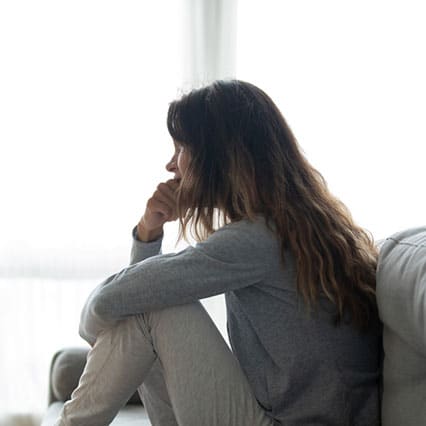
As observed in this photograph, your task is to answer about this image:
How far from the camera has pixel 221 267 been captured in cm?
159

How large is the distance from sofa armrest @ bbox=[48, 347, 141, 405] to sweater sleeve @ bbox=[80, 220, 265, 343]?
2.75 feet

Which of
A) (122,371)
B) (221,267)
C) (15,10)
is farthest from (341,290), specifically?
(15,10)

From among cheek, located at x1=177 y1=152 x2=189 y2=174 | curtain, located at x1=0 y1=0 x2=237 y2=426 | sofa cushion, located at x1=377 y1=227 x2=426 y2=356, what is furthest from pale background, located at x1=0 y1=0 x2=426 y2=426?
sofa cushion, located at x1=377 y1=227 x2=426 y2=356

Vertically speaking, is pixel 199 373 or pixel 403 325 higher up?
pixel 403 325

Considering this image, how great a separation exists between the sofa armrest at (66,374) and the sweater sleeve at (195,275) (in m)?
0.84

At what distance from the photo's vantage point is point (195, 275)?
1592mm

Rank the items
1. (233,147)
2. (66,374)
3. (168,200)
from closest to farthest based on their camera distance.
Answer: (233,147), (168,200), (66,374)

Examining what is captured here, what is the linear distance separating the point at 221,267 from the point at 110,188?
137 centimetres

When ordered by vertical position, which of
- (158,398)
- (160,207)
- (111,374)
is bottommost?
(158,398)

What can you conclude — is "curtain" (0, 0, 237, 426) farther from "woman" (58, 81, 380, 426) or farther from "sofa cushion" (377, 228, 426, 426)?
"sofa cushion" (377, 228, 426, 426)

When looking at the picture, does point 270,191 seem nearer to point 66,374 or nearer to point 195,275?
point 195,275

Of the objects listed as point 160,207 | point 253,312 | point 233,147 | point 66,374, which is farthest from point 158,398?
point 66,374

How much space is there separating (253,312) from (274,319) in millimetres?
50

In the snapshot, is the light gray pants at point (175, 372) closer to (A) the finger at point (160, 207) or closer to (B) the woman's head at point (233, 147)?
(B) the woman's head at point (233, 147)
